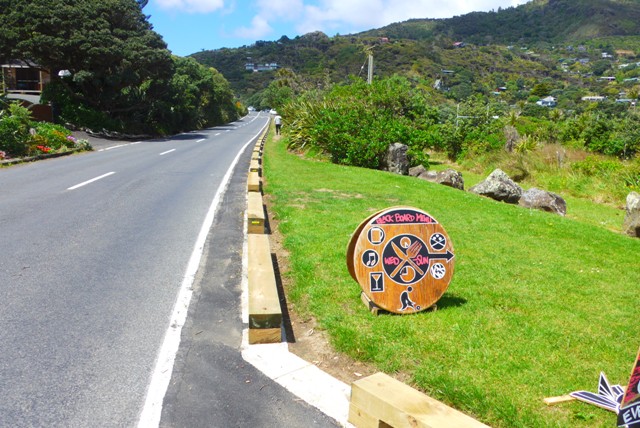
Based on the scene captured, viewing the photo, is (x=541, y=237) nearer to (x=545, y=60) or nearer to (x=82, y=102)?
(x=82, y=102)

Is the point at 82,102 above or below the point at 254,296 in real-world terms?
above

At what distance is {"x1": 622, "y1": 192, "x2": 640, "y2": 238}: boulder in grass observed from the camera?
10336mm

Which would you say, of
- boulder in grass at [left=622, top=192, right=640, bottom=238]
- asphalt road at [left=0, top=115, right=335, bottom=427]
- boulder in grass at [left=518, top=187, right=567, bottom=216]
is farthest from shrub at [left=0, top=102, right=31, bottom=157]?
boulder in grass at [left=622, top=192, right=640, bottom=238]

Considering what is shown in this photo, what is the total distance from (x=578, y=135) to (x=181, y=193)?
31.6 meters

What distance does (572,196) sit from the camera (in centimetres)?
1617

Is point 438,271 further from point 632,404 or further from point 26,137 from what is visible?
point 26,137

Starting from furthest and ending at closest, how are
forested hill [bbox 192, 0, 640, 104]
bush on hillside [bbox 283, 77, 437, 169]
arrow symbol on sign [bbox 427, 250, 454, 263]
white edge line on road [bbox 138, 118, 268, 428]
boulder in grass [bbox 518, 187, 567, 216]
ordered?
forested hill [bbox 192, 0, 640, 104] → bush on hillside [bbox 283, 77, 437, 169] → boulder in grass [bbox 518, 187, 567, 216] → arrow symbol on sign [bbox 427, 250, 454, 263] → white edge line on road [bbox 138, 118, 268, 428]

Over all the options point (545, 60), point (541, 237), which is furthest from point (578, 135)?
point (545, 60)

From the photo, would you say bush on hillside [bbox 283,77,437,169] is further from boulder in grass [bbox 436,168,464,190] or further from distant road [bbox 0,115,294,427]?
distant road [bbox 0,115,294,427]

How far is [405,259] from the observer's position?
16.5ft

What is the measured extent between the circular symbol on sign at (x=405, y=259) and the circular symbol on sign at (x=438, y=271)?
7 centimetres

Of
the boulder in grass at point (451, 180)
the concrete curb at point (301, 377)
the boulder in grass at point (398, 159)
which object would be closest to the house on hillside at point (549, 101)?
the boulder in grass at point (398, 159)

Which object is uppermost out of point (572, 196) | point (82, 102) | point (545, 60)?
point (545, 60)

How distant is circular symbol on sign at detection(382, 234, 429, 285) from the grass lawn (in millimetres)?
385
